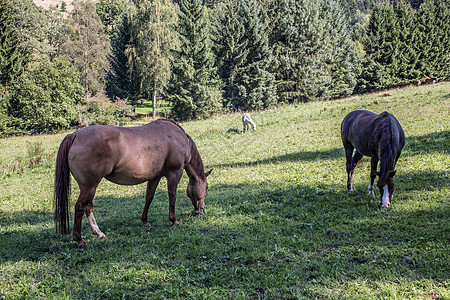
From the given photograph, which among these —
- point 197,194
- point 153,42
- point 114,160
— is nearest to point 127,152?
point 114,160

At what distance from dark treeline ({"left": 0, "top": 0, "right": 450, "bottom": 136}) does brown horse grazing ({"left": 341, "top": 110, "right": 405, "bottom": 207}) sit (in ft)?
117

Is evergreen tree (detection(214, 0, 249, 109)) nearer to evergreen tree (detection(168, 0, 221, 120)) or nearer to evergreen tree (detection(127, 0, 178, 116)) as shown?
evergreen tree (detection(168, 0, 221, 120))

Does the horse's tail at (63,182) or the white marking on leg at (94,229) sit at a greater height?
the horse's tail at (63,182)

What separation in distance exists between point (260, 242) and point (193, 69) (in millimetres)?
40646

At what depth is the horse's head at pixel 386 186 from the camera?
6.49 m

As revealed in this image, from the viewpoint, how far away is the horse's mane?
6.55 meters

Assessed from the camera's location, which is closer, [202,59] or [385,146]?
[385,146]

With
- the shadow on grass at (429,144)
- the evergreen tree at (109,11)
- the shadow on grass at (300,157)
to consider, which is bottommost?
the shadow on grass at (300,157)

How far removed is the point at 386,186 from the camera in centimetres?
662

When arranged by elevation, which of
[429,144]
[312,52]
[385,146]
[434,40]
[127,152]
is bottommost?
[429,144]

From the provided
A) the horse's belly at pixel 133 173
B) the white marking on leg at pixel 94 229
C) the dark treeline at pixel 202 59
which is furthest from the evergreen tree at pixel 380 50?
the white marking on leg at pixel 94 229

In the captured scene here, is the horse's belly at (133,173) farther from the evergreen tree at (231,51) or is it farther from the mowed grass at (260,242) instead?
the evergreen tree at (231,51)

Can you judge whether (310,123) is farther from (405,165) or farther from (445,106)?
(405,165)

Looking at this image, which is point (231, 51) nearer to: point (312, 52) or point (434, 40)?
point (312, 52)
